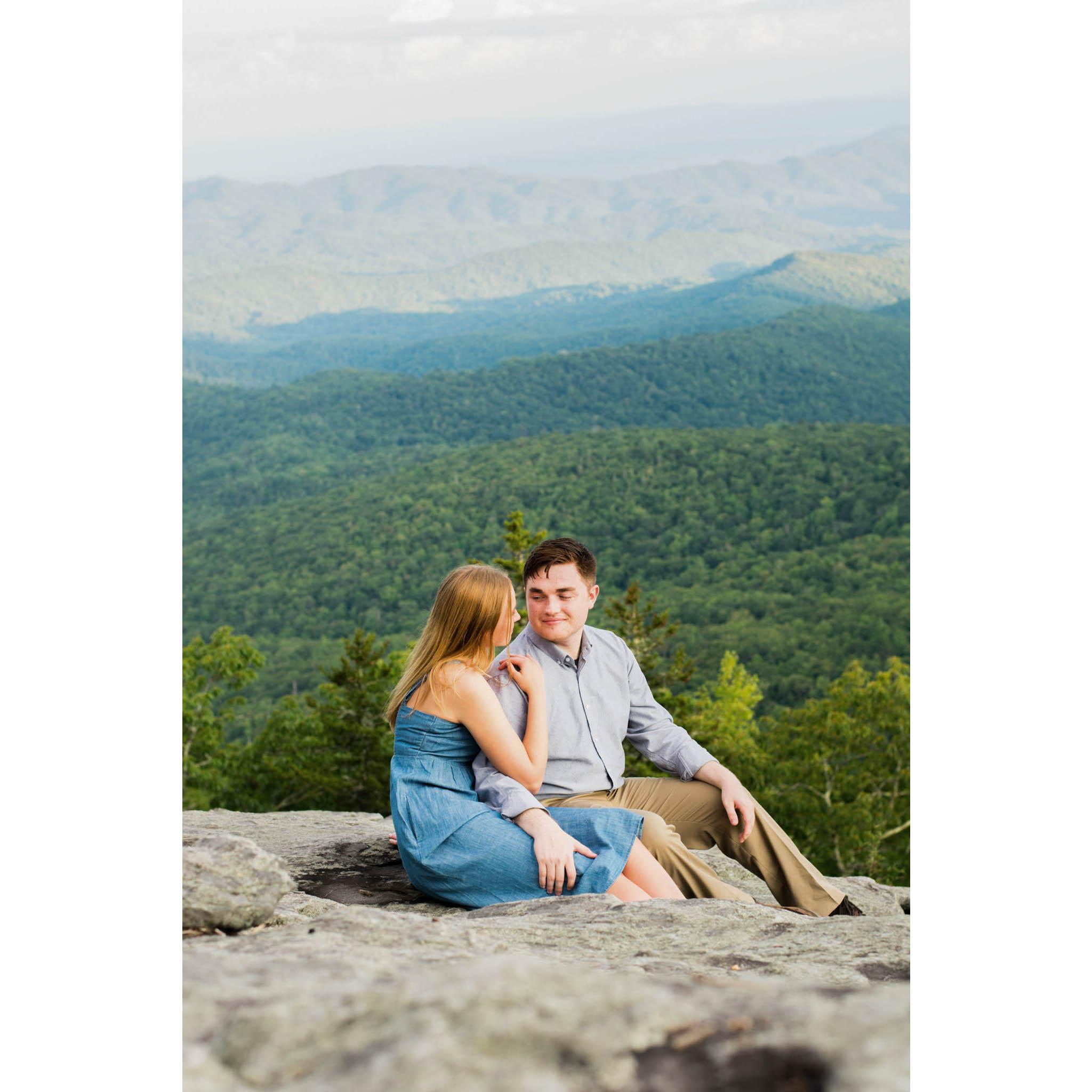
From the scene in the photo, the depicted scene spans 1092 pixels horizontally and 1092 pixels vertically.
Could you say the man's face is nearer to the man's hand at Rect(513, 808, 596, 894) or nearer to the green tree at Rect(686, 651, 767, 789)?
the man's hand at Rect(513, 808, 596, 894)

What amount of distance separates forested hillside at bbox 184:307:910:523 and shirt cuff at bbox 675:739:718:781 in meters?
89.4

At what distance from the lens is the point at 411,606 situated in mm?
54500

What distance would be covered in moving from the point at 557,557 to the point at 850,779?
22241 mm

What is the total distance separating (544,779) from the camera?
375cm

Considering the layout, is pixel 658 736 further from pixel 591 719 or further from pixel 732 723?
pixel 732 723

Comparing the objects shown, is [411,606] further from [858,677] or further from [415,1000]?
[415,1000]

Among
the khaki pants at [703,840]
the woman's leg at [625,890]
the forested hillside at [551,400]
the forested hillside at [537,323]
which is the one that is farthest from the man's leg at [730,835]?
the forested hillside at [537,323]

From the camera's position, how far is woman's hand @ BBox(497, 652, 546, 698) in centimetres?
348

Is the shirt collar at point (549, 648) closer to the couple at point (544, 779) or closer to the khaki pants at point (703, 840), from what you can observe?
the couple at point (544, 779)

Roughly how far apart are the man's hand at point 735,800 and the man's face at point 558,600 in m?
0.71

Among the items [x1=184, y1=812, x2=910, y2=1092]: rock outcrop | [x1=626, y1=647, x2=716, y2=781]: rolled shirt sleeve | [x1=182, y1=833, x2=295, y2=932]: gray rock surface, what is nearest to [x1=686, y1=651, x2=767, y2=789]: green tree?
[x1=626, y1=647, x2=716, y2=781]: rolled shirt sleeve

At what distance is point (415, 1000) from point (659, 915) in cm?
125

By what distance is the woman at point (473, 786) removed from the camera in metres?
3.29
